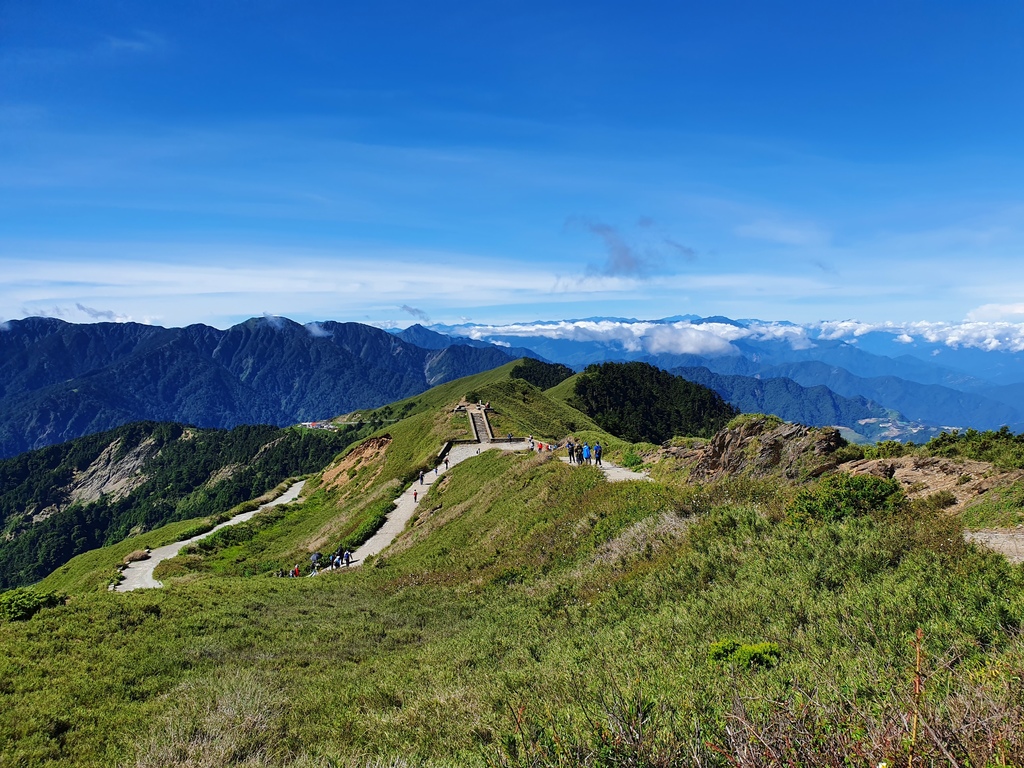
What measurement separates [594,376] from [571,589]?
11289 centimetres

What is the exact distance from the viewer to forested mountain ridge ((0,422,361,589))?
14675 centimetres

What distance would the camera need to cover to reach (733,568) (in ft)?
39.9

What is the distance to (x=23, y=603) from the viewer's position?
13.0m

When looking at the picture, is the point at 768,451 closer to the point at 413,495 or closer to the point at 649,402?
the point at 413,495

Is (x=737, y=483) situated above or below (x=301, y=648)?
above

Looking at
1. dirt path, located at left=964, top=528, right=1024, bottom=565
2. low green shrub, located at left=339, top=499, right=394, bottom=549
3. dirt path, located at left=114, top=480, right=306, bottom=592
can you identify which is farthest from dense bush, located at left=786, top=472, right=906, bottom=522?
low green shrub, located at left=339, top=499, right=394, bottom=549

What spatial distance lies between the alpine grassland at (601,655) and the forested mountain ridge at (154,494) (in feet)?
419

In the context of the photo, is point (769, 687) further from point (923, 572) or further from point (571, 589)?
point (571, 589)

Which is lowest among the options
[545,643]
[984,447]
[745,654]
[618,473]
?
[618,473]

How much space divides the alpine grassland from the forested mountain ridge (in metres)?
128

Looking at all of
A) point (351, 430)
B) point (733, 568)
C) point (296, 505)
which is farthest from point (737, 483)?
point (351, 430)

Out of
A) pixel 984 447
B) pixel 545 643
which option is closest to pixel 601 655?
pixel 545 643

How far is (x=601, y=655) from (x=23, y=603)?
1366cm

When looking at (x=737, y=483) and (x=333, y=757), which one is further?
(x=737, y=483)
